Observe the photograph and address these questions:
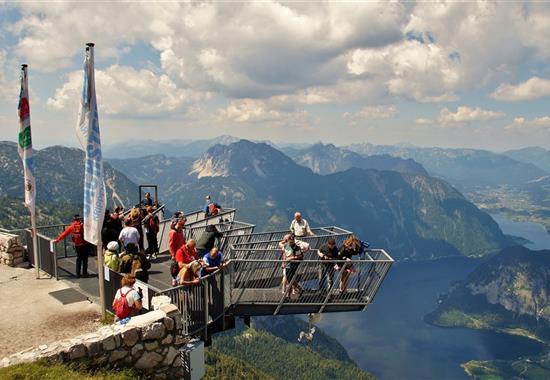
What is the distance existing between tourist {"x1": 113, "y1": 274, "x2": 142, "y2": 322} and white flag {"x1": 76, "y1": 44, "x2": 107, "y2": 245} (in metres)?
2.42

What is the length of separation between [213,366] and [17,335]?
465ft

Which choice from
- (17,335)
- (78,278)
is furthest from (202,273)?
(78,278)

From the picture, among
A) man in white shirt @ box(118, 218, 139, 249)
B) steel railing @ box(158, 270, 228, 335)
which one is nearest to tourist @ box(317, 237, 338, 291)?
steel railing @ box(158, 270, 228, 335)

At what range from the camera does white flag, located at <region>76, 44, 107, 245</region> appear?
1252 cm

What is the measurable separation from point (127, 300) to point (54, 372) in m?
2.36

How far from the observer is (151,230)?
19.9 m

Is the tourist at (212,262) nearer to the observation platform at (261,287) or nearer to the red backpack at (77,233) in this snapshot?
the observation platform at (261,287)

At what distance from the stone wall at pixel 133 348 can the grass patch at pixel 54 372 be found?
0.49ft

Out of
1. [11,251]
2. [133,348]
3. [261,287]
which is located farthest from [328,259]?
[11,251]

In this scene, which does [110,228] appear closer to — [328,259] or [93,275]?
[93,275]

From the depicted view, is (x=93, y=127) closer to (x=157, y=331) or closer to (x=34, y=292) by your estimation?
(x=157, y=331)

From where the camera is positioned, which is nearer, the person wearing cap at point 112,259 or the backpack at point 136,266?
the backpack at point 136,266

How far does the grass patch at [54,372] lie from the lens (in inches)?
335

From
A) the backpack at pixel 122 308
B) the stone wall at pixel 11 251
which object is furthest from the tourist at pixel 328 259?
the stone wall at pixel 11 251
